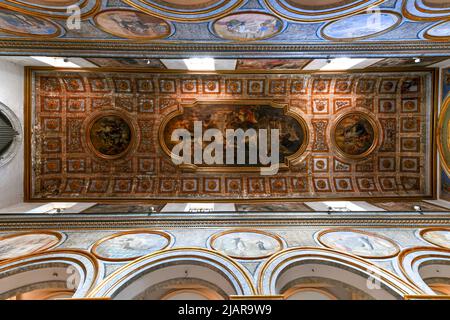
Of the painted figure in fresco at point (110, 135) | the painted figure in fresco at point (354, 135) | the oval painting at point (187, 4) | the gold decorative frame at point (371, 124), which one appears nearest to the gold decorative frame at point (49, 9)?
the oval painting at point (187, 4)

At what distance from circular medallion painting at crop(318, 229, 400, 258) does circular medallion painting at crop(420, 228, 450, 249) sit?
1.28 meters

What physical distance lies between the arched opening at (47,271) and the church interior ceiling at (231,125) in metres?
4.86

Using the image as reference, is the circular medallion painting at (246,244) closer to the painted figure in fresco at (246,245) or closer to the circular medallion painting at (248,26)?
the painted figure in fresco at (246,245)

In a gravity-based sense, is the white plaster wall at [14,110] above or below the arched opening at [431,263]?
above

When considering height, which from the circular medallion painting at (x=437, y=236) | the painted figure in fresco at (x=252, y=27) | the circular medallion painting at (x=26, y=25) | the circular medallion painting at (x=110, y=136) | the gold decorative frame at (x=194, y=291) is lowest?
the gold decorative frame at (x=194, y=291)

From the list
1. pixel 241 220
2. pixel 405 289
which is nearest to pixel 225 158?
pixel 241 220

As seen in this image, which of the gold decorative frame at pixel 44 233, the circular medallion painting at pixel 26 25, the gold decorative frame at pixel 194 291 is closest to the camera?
the circular medallion painting at pixel 26 25

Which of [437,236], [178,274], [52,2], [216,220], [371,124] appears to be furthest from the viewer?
[371,124]

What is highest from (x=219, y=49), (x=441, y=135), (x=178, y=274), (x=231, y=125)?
(x=219, y=49)

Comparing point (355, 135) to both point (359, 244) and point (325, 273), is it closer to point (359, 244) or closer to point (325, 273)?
point (359, 244)

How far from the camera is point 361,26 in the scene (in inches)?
295

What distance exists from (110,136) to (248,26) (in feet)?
29.0

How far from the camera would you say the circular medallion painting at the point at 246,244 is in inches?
294

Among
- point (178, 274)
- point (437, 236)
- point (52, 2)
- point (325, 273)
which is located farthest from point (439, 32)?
point (52, 2)
